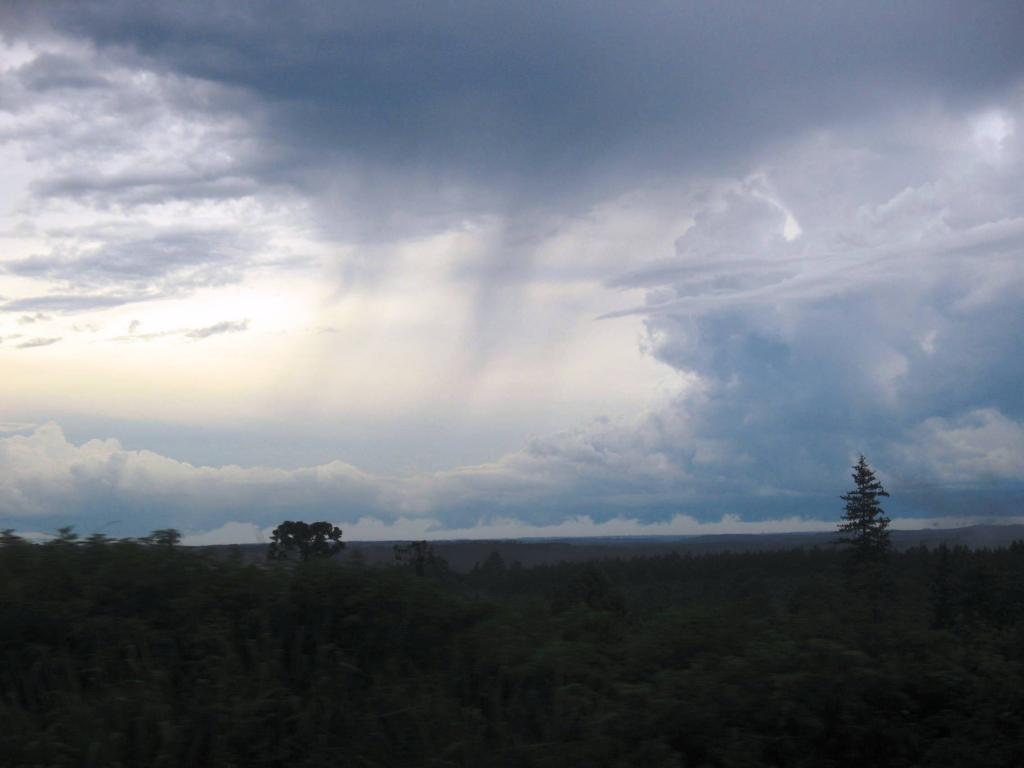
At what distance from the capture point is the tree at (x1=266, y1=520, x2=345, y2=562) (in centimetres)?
870

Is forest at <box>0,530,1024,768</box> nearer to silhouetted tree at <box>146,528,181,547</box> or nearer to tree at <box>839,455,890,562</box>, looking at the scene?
silhouetted tree at <box>146,528,181,547</box>

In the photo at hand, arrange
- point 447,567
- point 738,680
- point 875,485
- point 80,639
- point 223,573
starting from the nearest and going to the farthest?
1. point 738,680
2. point 80,639
3. point 223,573
4. point 447,567
5. point 875,485

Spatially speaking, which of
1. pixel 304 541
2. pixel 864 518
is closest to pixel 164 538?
pixel 304 541

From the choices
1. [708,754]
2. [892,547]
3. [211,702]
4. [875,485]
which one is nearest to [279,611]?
[211,702]

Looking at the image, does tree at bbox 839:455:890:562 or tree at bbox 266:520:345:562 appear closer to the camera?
tree at bbox 266:520:345:562

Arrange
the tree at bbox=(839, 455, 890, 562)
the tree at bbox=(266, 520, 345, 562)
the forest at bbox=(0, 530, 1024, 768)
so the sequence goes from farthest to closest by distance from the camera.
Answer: the tree at bbox=(839, 455, 890, 562) < the tree at bbox=(266, 520, 345, 562) < the forest at bbox=(0, 530, 1024, 768)

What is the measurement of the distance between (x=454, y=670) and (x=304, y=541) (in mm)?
2905

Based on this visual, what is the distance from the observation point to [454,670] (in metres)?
7.43

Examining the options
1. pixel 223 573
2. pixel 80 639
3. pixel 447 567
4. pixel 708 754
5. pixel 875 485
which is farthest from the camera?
pixel 875 485

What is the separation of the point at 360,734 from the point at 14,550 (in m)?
3.88

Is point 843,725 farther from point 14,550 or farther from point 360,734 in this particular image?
point 14,550

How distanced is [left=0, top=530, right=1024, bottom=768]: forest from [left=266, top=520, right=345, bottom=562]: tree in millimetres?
354

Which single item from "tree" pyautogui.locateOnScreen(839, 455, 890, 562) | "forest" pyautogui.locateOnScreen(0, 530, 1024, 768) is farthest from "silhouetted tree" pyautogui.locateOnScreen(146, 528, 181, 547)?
"tree" pyautogui.locateOnScreen(839, 455, 890, 562)

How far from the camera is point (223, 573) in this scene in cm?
807
